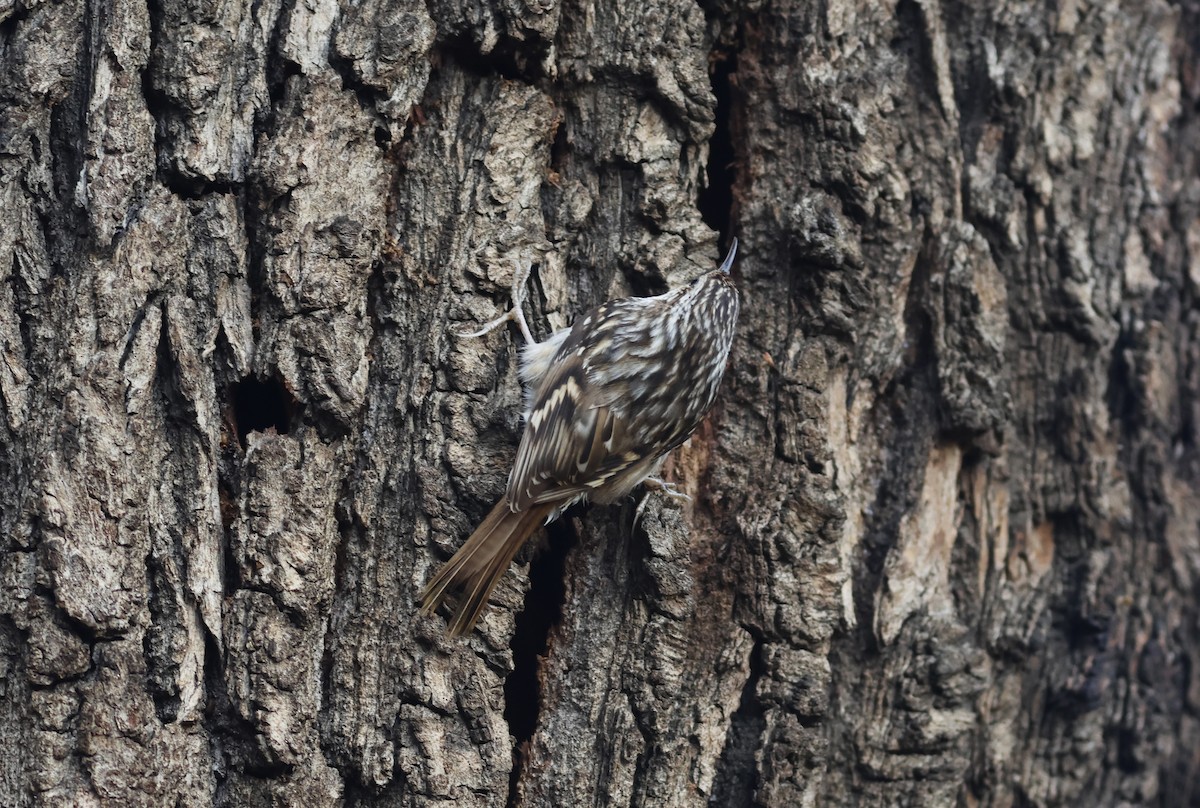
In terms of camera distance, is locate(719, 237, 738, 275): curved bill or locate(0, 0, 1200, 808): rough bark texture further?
locate(719, 237, 738, 275): curved bill

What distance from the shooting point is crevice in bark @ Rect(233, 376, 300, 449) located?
200cm

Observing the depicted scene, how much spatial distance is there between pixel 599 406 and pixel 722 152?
61 cm

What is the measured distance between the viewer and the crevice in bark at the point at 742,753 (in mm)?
2152

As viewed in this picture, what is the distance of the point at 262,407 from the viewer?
2.04 m

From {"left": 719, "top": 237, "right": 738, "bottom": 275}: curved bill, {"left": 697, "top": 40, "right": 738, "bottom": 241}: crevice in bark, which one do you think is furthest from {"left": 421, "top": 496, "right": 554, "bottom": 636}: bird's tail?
{"left": 697, "top": 40, "right": 738, "bottom": 241}: crevice in bark

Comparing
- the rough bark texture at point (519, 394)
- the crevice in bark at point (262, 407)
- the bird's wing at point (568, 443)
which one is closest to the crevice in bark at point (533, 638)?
the rough bark texture at point (519, 394)

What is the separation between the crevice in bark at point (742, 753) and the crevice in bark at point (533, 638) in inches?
15.2

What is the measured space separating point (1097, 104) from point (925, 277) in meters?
0.66

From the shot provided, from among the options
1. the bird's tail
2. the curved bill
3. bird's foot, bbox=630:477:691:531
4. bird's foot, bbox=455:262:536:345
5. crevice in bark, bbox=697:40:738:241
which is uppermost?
crevice in bark, bbox=697:40:738:241

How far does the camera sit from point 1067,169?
250 cm

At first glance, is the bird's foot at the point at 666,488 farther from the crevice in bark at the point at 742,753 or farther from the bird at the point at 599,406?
the crevice in bark at the point at 742,753

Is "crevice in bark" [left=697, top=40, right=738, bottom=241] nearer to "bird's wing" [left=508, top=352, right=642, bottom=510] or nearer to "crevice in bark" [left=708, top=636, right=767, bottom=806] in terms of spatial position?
"bird's wing" [left=508, top=352, right=642, bottom=510]

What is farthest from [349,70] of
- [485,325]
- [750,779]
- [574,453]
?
[750,779]

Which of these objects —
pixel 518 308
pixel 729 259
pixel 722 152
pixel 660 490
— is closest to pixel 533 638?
pixel 660 490
